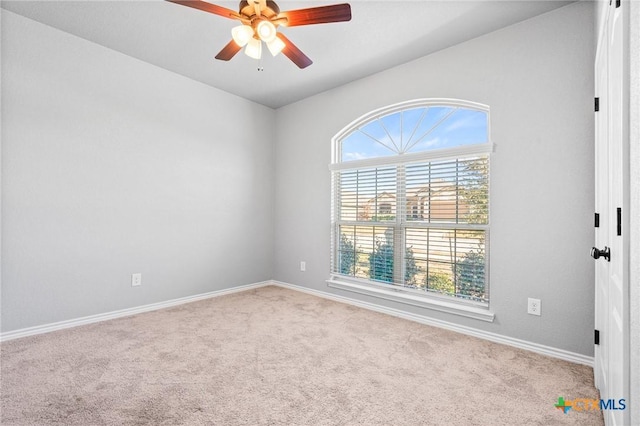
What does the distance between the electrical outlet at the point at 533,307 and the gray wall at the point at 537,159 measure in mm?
38

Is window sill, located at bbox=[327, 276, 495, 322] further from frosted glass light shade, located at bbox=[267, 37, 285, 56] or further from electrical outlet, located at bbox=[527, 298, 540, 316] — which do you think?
frosted glass light shade, located at bbox=[267, 37, 285, 56]

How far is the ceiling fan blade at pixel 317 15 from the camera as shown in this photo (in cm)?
179

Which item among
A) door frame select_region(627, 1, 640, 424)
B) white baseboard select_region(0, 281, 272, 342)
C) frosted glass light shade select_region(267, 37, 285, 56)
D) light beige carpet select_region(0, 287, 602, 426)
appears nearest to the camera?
door frame select_region(627, 1, 640, 424)

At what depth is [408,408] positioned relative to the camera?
1648mm

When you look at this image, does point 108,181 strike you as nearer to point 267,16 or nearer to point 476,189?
point 267,16

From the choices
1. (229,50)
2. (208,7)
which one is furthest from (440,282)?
(208,7)

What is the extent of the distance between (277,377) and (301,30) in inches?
109

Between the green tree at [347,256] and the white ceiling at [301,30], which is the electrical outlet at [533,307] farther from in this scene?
the white ceiling at [301,30]

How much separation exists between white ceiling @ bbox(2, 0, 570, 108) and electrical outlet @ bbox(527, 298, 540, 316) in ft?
7.52

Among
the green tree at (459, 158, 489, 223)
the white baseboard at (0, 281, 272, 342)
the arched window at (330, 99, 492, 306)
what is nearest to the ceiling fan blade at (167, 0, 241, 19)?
the arched window at (330, 99, 492, 306)

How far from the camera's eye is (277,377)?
195 cm

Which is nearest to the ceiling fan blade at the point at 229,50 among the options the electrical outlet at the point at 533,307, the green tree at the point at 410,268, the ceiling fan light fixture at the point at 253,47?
the ceiling fan light fixture at the point at 253,47

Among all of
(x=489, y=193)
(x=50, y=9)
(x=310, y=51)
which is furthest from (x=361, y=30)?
(x=50, y=9)

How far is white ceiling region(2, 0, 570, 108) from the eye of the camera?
2357 mm
